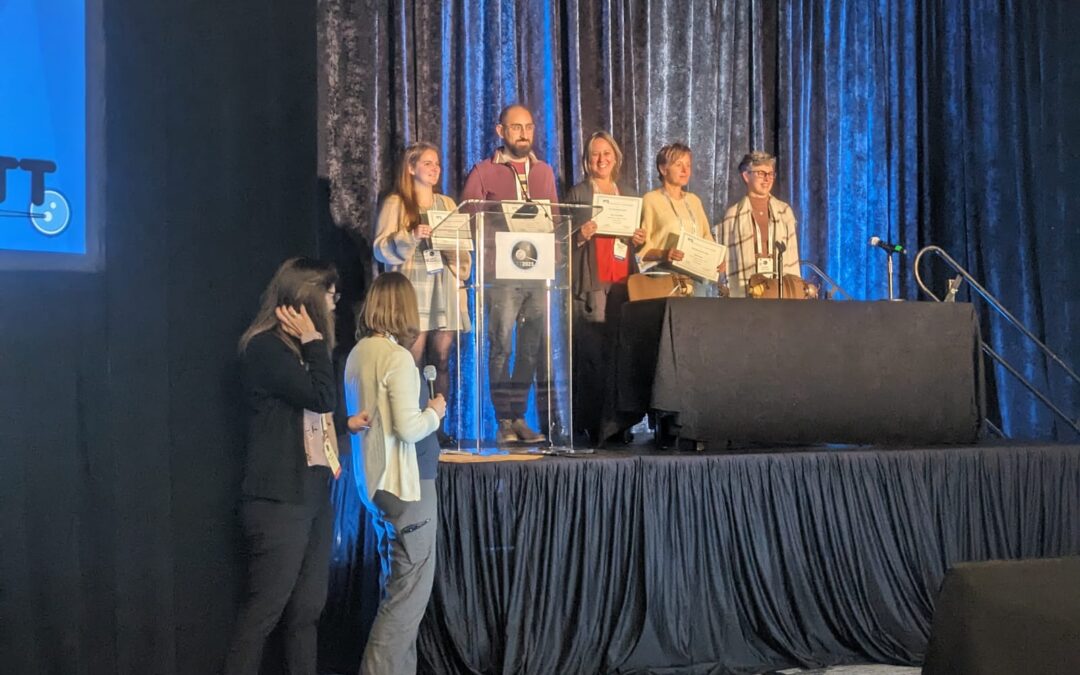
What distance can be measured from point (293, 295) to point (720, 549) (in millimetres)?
1722

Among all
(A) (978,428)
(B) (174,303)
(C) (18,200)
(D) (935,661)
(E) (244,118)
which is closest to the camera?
(D) (935,661)

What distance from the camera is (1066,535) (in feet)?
11.8

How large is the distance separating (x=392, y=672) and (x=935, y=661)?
6.34ft

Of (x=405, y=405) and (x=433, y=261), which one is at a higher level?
(x=433, y=261)

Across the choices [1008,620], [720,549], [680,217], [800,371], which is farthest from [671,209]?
[1008,620]

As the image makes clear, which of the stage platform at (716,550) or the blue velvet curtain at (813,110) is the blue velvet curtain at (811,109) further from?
the stage platform at (716,550)

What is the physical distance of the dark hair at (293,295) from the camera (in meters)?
2.73

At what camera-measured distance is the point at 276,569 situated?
2684 millimetres

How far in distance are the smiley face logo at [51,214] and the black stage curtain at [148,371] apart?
0.13 m

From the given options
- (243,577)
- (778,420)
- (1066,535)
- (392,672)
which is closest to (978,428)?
(1066,535)

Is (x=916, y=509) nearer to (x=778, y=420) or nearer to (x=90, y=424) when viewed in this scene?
(x=778, y=420)

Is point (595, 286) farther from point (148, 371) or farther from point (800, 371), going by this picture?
point (148, 371)

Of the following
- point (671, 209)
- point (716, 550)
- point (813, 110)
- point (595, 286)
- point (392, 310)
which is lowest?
point (716, 550)

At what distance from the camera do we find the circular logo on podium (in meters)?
3.15
